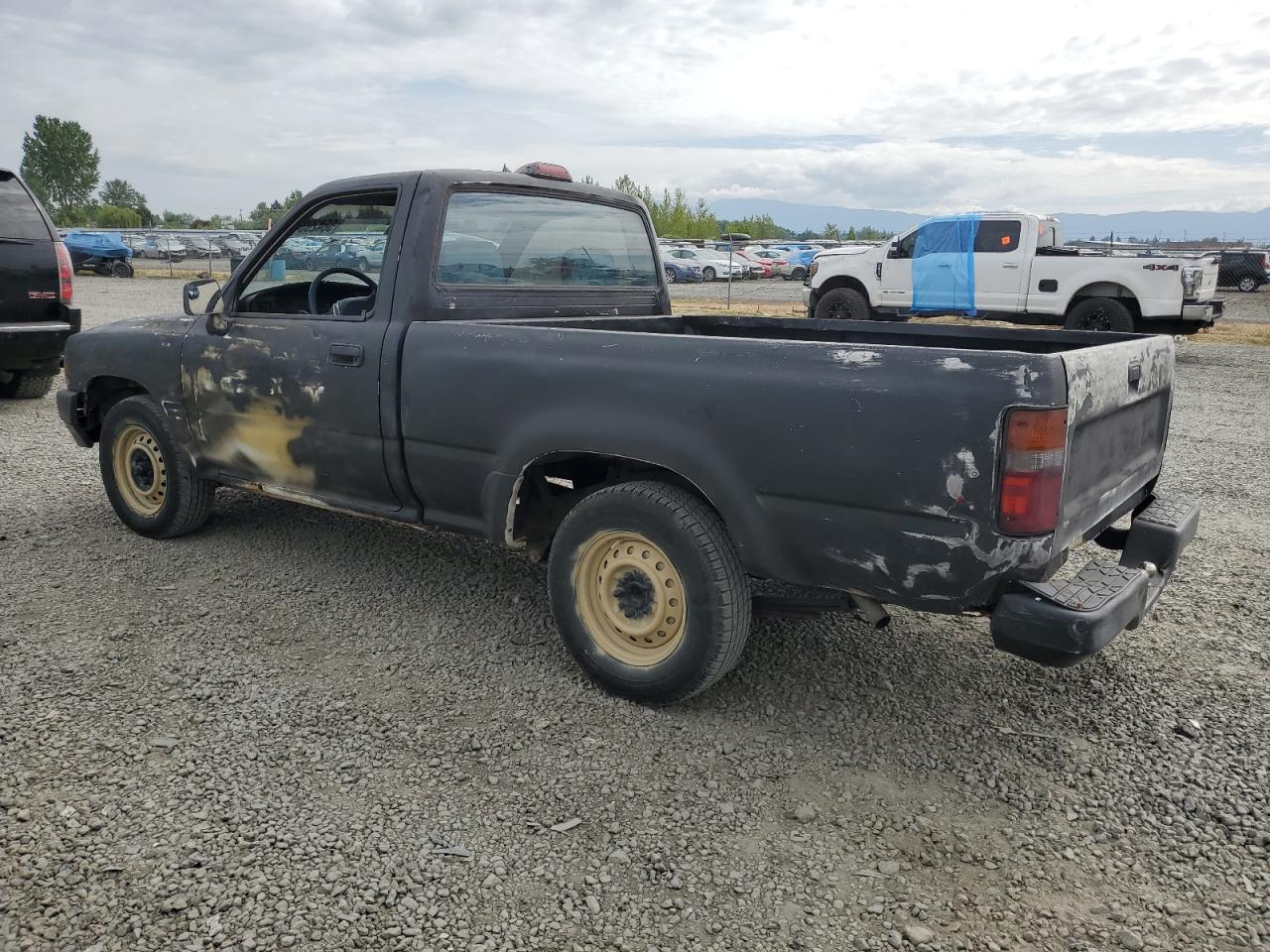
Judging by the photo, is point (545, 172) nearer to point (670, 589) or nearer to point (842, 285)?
point (670, 589)

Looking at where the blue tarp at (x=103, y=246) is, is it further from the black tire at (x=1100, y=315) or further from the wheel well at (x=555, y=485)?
the wheel well at (x=555, y=485)

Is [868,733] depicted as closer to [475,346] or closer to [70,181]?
[475,346]

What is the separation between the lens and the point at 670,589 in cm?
330

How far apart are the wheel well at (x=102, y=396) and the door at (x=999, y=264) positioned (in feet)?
40.3

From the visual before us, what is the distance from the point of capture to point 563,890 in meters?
2.48

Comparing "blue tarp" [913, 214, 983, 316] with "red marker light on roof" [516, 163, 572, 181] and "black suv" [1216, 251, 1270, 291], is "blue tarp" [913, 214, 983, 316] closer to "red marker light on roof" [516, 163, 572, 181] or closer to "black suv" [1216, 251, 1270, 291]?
"red marker light on roof" [516, 163, 572, 181]

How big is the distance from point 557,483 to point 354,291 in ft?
4.64

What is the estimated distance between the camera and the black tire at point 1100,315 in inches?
516

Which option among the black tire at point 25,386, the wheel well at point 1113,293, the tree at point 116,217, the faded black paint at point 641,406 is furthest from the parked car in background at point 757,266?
the tree at point 116,217

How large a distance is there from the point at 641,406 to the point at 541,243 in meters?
1.54

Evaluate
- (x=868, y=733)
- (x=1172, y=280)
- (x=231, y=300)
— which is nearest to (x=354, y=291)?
(x=231, y=300)

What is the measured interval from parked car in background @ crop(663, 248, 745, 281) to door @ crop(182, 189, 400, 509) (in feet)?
99.4

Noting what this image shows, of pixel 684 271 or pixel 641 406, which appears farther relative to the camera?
pixel 684 271

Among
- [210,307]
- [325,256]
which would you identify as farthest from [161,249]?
[325,256]
